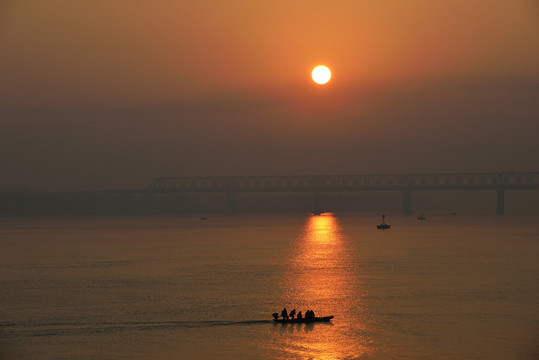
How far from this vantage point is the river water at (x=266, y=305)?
37.3m

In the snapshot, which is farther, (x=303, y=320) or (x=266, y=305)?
(x=266, y=305)

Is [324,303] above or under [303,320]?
above

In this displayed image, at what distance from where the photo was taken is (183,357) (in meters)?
35.7

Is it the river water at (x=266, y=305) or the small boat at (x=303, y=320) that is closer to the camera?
the river water at (x=266, y=305)

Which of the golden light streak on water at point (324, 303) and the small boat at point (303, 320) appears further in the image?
the small boat at point (303, 320)

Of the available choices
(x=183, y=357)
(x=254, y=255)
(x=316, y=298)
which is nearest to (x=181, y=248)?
(x=254, y=255)

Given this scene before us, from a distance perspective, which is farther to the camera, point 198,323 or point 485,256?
point 485,256

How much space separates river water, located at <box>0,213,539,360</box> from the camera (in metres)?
37.3

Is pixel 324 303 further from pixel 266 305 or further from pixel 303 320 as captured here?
pixel 303 320

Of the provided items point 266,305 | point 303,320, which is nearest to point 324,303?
point 266,305

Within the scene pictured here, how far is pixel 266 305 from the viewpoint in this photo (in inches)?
1954

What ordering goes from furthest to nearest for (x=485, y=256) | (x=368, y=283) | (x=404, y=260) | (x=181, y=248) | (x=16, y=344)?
(x=181, y=248) < (x=485, y=256) < (x=404, y=260) < (x=368, y=283) < (x=16, y=344)

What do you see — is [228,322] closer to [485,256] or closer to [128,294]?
[128,294]

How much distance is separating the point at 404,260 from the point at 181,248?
34.3 meters
